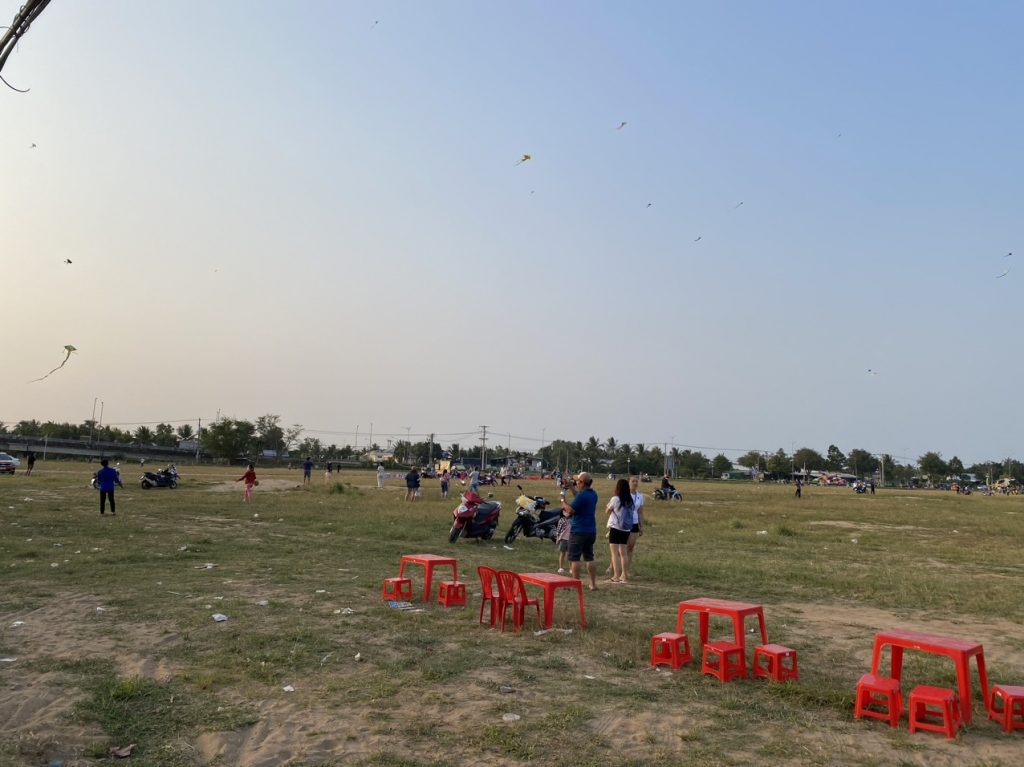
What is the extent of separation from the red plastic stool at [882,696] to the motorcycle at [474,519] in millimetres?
11074

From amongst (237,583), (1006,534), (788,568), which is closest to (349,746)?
(237,583)

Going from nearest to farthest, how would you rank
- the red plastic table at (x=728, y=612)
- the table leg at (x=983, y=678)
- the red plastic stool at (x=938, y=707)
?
1. the red plastic stool at (x=938, y=707)
2. the table leg at (x=983, y=678)
3. the red plastic table at (x=728, y=612)

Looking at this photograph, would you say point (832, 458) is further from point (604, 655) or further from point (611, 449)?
point (604, 655)

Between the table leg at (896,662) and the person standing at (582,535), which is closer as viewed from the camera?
the table leg at (896,662)

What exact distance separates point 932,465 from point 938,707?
16408cm

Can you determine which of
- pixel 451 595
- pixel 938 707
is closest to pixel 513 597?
pixel 451 595

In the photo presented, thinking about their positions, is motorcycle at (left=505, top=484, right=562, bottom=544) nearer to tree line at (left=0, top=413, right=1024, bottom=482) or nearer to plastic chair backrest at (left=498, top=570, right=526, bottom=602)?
plastic chair backrest at (left=498, top=570, right=526, bottom=602)

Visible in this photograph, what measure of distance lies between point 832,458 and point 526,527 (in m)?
176

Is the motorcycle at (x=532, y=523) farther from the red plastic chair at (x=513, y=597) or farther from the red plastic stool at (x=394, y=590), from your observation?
the red plastic chair at (x=513, y=597)

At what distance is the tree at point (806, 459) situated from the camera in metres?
162

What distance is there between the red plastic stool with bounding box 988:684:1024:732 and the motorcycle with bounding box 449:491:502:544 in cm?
1137

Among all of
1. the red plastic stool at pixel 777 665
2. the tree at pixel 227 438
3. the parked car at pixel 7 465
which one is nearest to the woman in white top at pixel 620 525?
the red plastic stool at pixel 777 665

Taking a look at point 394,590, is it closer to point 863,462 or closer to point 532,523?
point 532,523

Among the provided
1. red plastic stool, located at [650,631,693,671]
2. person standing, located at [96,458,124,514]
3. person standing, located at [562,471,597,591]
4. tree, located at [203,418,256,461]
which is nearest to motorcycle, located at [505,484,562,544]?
person standing, located at [562,471,597,591]
